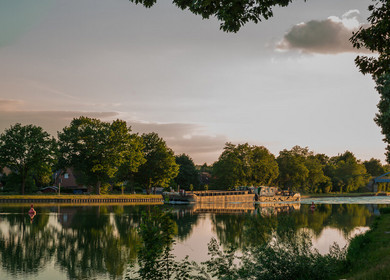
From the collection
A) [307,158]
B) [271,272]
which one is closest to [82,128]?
[271,272]

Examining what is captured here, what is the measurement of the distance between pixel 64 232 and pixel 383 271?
27589 millimetres

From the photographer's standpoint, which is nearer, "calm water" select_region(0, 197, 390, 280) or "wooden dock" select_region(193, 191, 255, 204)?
"calm water" select_region(0, 197, 390, 280)

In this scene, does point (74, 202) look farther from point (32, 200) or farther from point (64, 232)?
point (64, 232)

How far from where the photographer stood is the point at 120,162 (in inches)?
3519

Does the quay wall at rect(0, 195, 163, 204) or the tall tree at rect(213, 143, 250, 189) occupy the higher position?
the tall tree at rect(213, 143, 250, 189)

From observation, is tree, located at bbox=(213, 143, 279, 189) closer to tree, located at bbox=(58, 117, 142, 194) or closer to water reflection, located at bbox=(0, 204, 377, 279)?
tree, located at bbox=(58, 117, 142, 194)

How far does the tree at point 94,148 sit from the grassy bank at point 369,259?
67.7 meters

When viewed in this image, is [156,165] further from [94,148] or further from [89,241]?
[89,241]

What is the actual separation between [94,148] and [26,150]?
13881mm

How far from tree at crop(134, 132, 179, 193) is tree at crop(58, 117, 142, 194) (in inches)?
520

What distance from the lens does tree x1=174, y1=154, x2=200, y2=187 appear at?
130350mm

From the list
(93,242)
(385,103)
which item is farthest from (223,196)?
(93,242)

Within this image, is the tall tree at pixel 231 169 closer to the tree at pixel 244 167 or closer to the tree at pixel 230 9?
the tree at pixel 244 167

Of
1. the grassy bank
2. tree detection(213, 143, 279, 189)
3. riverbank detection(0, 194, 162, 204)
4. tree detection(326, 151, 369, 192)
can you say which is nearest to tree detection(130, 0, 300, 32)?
the grassy bank
